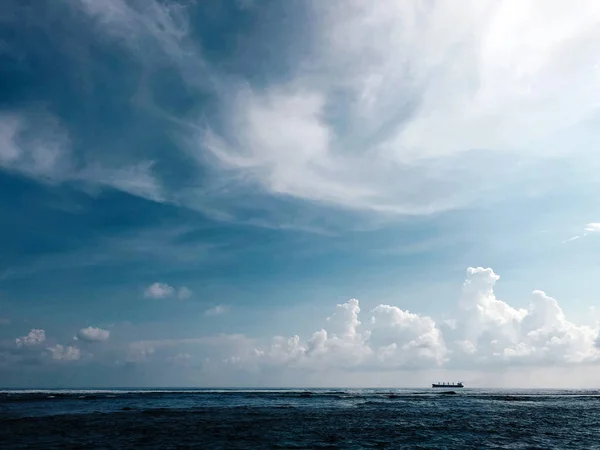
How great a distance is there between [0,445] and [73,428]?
13.9 meters

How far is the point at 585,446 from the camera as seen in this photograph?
145ft

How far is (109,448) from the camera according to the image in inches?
1572

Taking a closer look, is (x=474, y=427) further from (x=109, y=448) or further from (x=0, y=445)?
(x=0, y=445)

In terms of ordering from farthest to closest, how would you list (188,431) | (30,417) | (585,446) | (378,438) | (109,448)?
1. (30,417)
2. (188,431)
3. (378,438)
4. (585,446)
5. (109,448)

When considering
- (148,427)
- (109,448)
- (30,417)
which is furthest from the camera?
(30,417)

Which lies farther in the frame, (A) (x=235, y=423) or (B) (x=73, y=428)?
(A) (x=235, y=423)

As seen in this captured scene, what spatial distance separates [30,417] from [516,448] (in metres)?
66.2

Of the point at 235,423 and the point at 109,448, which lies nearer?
the point at 109,448

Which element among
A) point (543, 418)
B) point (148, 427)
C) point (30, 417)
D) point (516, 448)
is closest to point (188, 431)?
point (148, 427)

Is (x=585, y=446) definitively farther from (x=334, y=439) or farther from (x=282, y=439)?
(x=282, y=439)

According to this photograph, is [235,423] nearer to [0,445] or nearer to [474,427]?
[0,445]

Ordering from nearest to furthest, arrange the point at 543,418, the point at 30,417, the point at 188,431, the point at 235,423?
the point at 188,431 → the point at 235,423 → the point at 30,417 → the point at 543,418

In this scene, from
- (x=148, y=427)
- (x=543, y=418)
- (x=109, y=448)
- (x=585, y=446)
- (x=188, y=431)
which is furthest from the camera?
(x=543, y=418)

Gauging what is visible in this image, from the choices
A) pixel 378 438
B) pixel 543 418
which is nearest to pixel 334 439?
pixel 378 438
